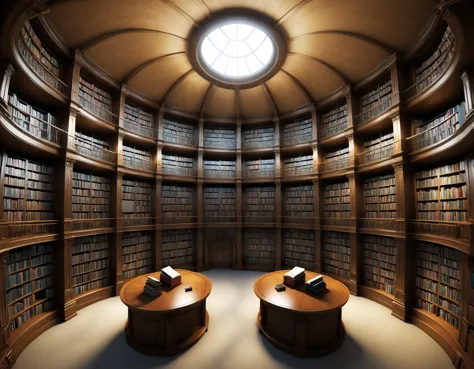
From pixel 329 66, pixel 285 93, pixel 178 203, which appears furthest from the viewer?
pixel 178 203

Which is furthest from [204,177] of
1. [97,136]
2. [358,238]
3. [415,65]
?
[415,65]

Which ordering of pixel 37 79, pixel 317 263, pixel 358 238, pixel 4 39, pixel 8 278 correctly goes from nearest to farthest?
1. pixel 4 39
2. pixel 8 278
3. pixel 37 79
4. pixel 358 238
5. pixel 317 263

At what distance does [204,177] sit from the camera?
10430 millimetres

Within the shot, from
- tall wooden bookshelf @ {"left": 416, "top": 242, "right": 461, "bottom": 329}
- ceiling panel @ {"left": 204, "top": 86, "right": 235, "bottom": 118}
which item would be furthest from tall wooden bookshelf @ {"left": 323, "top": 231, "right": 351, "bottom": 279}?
ceiling panel @ {"left": 204, "top": 86, "right": 235, "bottom": 118}

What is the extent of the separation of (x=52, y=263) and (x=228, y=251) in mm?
6735

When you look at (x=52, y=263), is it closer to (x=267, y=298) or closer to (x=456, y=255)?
(x=267, y=298)

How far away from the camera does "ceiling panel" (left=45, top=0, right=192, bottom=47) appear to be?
561 centimetres

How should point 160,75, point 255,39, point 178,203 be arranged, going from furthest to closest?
point 178,203 → point 160,75 → point 255,39

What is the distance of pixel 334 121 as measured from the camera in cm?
909

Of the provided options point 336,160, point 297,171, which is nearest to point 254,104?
point 297,171

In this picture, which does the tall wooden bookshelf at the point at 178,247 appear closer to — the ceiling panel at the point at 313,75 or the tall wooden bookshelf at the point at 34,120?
the tall wooden bookshelf at the point at 34,120

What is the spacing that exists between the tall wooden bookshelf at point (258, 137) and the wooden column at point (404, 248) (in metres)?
5.66

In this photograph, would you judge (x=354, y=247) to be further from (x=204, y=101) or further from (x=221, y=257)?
(x=204, y=101)

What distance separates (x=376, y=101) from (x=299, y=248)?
653 centimetres
